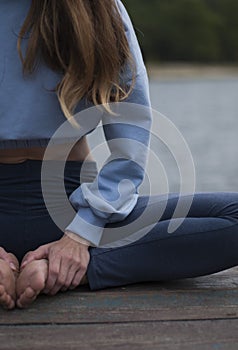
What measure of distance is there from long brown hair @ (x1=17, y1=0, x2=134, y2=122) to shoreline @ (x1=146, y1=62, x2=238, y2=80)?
125ft

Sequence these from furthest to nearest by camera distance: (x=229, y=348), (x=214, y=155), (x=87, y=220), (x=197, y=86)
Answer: (x=197, y=86)
(x=214, y=155)
(x=87, y=220)
(x=229, y=348)

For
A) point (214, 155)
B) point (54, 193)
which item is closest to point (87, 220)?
point (54, 193)

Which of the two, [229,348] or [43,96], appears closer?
[229,348]

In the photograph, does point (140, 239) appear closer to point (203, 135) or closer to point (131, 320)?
point (131, 320)

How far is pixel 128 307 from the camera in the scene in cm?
182

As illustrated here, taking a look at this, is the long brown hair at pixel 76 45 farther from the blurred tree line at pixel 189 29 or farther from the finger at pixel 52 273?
the blurred tree line at pixel 189 29

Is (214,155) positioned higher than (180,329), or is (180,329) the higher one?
(180,329)

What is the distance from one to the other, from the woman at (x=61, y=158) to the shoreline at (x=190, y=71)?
38.1m

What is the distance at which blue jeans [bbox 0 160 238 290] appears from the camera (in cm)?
193

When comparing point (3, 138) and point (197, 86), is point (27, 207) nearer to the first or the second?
point (3, 138)

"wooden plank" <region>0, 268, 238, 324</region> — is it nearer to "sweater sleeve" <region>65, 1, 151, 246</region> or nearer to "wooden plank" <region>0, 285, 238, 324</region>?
"wooden plank" <region>0, 285, 238, 324</region>

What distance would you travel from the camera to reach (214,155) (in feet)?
45.0

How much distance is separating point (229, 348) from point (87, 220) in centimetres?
46

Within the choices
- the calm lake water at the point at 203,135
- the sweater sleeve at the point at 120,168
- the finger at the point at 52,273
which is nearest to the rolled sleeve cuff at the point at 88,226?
the sweater sleeve at the point at 120,168
